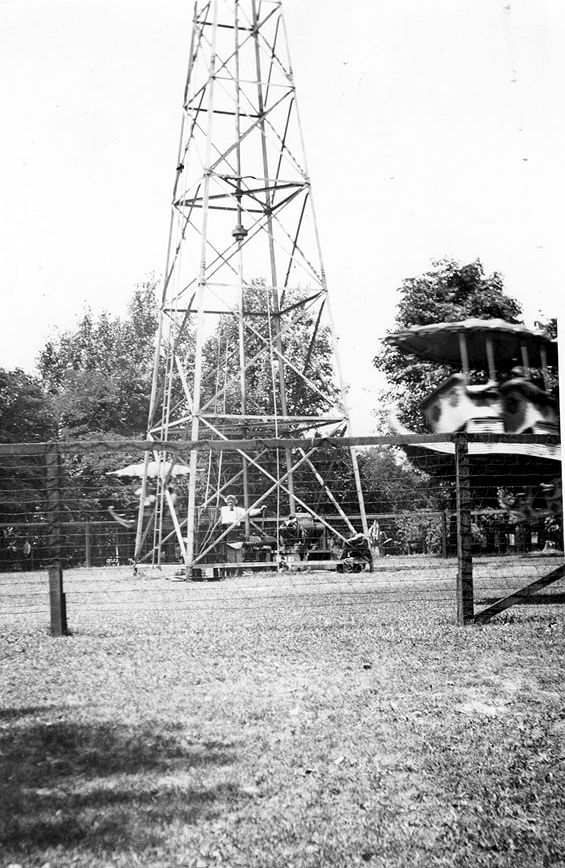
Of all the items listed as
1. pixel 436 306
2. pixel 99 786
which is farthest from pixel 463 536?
pixel 436 306

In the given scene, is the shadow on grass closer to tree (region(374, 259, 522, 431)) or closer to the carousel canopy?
the carousel canopy

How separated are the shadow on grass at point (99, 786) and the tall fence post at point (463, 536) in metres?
4.24

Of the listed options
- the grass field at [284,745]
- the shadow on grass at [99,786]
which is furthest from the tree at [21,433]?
the shadow on grass at [99,786]

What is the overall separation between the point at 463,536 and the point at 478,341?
13.7ft

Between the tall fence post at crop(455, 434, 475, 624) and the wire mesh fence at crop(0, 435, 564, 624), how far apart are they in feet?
0.05

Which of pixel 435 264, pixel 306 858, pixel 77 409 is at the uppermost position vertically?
pixel 435 264

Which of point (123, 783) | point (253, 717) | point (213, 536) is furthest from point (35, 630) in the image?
point (213, 536)

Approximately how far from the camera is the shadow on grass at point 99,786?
3.81m

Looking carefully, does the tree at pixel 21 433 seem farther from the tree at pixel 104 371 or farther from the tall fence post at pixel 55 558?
the tall fence post at pixel 55 558

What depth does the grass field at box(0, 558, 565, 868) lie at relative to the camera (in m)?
3.77

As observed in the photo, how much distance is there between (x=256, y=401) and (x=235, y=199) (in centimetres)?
2481

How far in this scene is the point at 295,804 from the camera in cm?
417

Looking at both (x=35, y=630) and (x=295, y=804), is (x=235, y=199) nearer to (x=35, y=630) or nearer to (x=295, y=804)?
(x=35, y=630)

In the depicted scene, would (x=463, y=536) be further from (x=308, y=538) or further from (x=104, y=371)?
(x=104, y=371)
